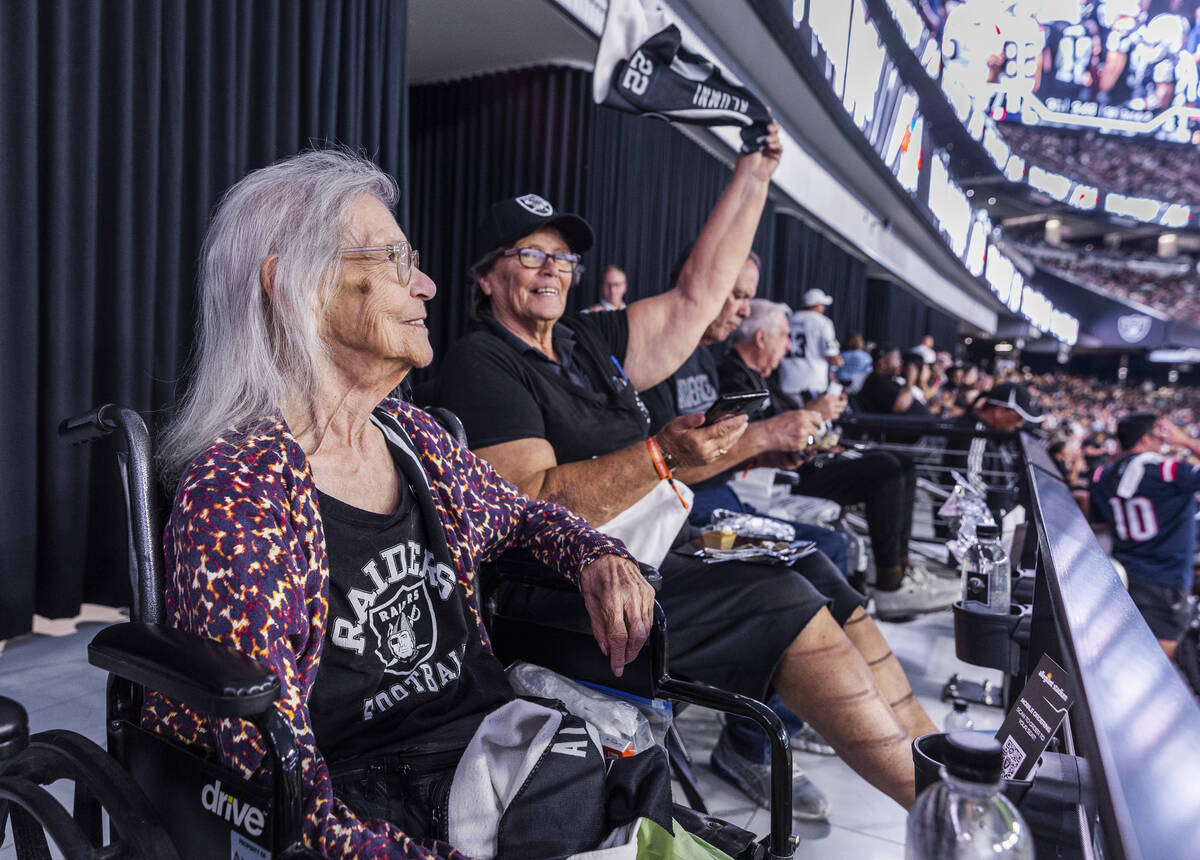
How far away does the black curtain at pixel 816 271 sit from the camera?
9.14 m

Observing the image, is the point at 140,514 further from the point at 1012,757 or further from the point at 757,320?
the point at 757,320

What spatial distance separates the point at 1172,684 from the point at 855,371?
8061 millimetres

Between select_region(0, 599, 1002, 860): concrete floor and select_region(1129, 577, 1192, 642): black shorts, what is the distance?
1758 mm

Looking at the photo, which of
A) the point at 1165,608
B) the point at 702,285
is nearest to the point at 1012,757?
the point at 702,285

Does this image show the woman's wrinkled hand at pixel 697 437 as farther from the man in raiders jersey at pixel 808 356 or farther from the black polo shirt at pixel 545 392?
the man in raiders jersey at pixel 808 356

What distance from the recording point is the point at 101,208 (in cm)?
244

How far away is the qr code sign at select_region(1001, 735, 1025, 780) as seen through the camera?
39.9 inches

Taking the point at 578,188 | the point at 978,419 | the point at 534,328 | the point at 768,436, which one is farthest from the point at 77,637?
the point at 978,419

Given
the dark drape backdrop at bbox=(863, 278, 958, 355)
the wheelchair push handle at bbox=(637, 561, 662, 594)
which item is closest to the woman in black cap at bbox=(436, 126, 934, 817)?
the wheelchair push handle at bbox=(637, 561, 662, 594)

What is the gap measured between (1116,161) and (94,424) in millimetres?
19697

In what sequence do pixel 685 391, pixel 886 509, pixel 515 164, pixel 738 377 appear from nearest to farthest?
pixel 685 391
pixel 738 377
pixel 886 509
pixel 515 164

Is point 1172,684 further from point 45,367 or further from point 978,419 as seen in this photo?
point 978,419

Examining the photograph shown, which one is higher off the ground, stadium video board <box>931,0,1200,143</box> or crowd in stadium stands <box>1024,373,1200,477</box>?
stadium video board <box>931,0,1200,143</box>

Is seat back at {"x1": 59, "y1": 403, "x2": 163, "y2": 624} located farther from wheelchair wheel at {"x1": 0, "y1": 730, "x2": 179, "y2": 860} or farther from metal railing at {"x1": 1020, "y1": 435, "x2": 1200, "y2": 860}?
metal railing at {"x1": 1020, "y1": 435, "x2": 1200, "y2": 860}
